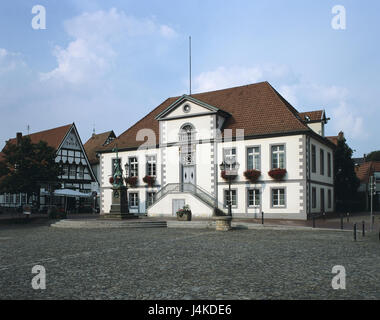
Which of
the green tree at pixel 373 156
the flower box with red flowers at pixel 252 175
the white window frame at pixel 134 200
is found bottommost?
the white window frame at pixel 134 200

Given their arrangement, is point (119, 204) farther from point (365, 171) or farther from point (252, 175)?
point (365, 171)

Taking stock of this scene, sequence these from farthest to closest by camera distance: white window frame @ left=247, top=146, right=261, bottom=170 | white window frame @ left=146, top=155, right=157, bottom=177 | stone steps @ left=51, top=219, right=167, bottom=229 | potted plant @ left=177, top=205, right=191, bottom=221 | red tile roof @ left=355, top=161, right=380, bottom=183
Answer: red tile roof @ left=355, top=161, right=380, bottom=183, white window frame @ left=146, top=155, right=157, bottom=177, white window frame @ left=247, top=146, right=261, bottom=170, potted plant @ left=177, top=205, right=191, bottom=221, stone steps @ left=51, top=219, right=167, bottom=229

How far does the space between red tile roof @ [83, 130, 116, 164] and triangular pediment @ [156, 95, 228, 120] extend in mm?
20909

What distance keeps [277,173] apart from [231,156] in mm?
3809

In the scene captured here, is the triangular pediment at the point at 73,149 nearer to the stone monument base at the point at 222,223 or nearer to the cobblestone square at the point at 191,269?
the stone monument base at the point at 222,223

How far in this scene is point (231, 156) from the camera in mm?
29250

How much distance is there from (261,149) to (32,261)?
65.8 ft

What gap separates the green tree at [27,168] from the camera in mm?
35969

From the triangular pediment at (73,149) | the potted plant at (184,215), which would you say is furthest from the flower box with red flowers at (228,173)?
the triangular pediment at (73,149)

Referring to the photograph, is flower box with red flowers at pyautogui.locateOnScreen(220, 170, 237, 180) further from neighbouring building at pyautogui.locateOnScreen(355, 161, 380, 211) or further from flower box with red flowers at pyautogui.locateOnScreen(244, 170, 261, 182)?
neighbouring building at pyautogui.locateOnScreen(355, 161, 380, 211)

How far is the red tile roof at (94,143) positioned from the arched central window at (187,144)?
21583 mm

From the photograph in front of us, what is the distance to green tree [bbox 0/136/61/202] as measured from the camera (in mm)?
35969

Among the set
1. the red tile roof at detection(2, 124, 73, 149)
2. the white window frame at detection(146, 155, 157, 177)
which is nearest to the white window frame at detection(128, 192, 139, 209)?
the white window frame at detection(146, 155, 157, 177)

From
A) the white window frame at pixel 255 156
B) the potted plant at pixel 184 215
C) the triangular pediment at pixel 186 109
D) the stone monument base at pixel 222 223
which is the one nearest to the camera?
the stone monument base at pixel 222 223
